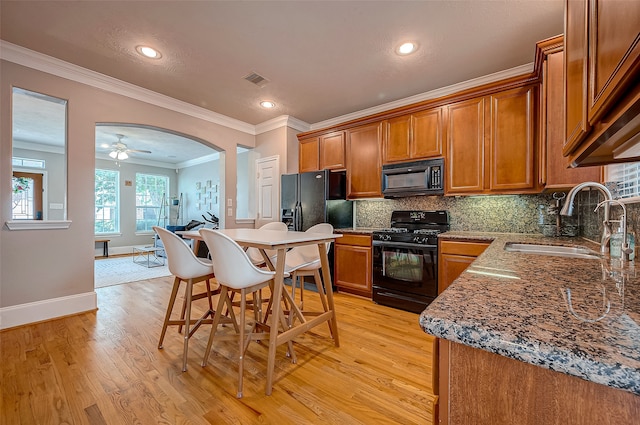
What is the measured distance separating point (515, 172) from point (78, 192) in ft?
15.5

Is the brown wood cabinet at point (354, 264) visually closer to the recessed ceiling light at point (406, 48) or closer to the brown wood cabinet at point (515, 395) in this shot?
the recessed ceiling light at point (406, 48)

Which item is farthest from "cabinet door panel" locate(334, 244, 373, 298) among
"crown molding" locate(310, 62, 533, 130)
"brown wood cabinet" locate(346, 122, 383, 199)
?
"crown molding" locate(310, 62, 533, 130)

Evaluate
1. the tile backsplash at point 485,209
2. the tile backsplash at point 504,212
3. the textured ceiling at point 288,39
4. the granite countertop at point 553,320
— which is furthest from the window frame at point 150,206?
the granite countertop at point 553,320

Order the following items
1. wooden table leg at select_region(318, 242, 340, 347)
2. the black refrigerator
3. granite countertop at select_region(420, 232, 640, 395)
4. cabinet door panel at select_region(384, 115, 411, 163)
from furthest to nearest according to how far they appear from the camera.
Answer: the black refrigerator < cabinet door panel at select_region(384, 115, 411, 163) < wooden table leg at select_region(318, 242, 340, 347) < granite countertop at select_region(420, 232, 640, 395)

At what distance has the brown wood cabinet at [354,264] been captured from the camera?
3385 millimetres

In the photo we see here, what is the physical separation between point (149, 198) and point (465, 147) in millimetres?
8463

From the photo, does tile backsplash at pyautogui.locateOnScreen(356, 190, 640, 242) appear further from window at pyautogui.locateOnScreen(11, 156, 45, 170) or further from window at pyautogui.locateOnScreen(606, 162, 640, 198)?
window at pyautogui.locateOnScreen(11, 156, 45, 170)

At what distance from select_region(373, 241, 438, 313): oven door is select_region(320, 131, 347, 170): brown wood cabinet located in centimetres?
137

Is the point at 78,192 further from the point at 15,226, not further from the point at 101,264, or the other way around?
the point at 101,264

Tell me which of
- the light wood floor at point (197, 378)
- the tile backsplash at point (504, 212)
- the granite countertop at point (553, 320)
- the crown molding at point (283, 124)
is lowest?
the light wood floor at point (197, 378)

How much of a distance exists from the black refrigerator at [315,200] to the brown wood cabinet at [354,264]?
16.3 inches

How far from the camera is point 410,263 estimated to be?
9.73ft

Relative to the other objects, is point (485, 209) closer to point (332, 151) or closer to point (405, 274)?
point (405, 274)

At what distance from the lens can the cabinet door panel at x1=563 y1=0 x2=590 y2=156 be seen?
74cm
